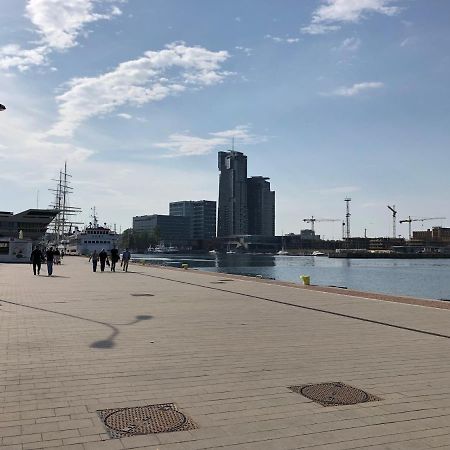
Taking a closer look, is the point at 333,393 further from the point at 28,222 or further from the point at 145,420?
the point at 28,222

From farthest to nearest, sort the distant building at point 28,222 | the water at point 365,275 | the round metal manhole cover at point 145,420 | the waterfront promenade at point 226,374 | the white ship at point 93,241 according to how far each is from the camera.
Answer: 1. the distant building at point 28,222
2. the white ship at point 93,241
3. the water at point 365,275
4. the round metal manhole cover at point 145,420
5. the waterfront promenade at point 226,374

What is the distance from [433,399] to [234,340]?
14.3 feet

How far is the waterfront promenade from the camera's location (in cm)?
484

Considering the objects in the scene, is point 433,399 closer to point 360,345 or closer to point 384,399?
point 384,399

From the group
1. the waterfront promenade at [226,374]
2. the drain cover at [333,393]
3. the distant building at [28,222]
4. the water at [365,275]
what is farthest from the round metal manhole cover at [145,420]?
the distant building at [28,222]

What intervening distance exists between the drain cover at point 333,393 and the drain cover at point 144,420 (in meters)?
1.62

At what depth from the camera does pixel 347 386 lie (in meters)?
6.55

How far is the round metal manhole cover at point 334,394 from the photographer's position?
5906 millimetres

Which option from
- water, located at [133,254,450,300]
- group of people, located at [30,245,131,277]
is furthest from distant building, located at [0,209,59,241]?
group of people, located at [30,245,131,277]

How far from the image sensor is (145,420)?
5.20m

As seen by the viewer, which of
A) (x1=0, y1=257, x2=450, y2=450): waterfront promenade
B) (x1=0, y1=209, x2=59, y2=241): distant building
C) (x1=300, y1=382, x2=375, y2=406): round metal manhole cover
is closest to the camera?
(x1=0, y1=257, x2=450, y2=450): waterfront promenade

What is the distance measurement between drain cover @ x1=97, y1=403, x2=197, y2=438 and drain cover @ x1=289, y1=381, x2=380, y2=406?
1.62 m

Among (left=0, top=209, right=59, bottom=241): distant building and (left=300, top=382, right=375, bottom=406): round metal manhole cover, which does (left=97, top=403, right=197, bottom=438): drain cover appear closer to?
(left=300, top=382, right=375, bottom=406): round metal manhole cover

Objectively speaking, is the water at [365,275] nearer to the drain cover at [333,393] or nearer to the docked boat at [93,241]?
the docked boat at [93,241]
